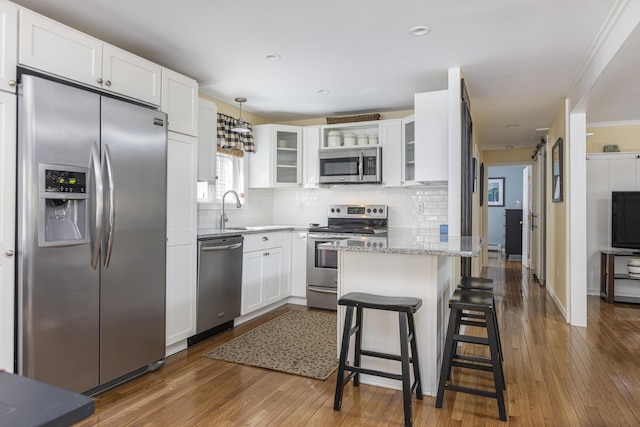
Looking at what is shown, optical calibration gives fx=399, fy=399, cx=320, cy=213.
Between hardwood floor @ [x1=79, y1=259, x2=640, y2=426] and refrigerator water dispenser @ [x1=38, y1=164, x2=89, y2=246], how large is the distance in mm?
995

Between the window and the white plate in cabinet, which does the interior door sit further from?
the window

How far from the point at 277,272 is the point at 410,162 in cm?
195

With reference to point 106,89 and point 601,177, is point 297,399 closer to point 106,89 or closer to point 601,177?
point 106,89

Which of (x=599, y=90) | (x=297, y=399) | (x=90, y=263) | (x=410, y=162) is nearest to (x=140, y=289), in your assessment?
(x=90, y=263)

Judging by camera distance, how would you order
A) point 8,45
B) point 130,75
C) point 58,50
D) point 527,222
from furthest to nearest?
1. point 527,222
2. point 130,75
3. point 58,50
4. point 8,45

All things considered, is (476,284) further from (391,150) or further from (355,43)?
(391,150)

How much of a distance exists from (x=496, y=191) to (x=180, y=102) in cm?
946

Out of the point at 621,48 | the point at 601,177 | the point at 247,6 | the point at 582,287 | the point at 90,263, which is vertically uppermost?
the point at 247,6

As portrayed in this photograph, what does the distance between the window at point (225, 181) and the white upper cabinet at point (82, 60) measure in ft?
5.00

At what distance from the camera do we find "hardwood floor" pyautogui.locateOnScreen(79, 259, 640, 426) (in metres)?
2.17

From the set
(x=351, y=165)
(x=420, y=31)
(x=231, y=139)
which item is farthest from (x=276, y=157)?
(x=420, y=31)

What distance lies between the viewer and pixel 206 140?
379 centimetres

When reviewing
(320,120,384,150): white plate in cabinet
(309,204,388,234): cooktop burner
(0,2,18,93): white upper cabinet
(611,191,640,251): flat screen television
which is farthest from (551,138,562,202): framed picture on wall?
(0,2,18,93): white upper cabinet

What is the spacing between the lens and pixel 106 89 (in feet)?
8.37
